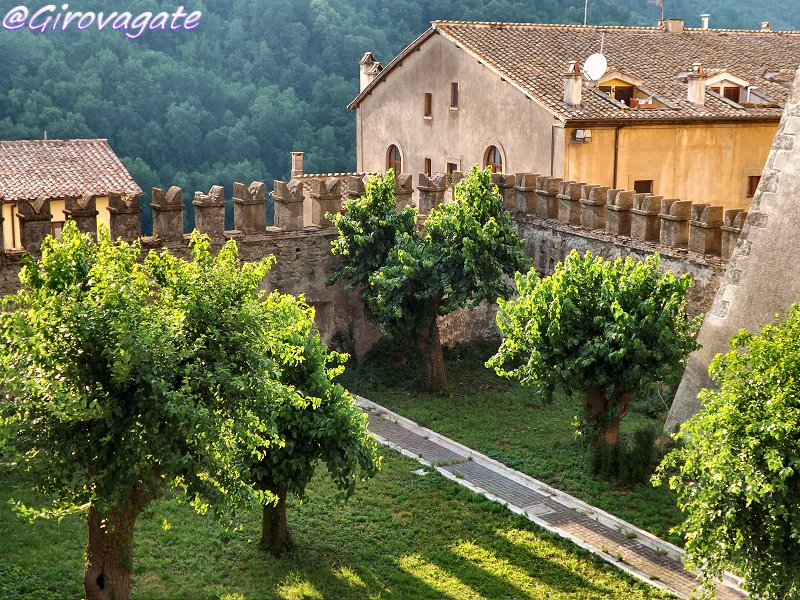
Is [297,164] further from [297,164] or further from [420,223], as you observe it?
[420,223]

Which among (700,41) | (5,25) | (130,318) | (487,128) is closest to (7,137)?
(5,25)

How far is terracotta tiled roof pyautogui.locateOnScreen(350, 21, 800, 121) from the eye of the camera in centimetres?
2439

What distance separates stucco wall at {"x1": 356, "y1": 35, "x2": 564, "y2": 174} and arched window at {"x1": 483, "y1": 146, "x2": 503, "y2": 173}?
16 centimetres

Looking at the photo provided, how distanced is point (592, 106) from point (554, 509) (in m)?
12.1

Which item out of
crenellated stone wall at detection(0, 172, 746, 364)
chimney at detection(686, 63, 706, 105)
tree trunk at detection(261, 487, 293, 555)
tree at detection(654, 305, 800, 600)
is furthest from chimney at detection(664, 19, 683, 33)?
tree trunk at detection(261, 487, 293, 555)

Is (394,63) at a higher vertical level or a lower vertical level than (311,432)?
higher

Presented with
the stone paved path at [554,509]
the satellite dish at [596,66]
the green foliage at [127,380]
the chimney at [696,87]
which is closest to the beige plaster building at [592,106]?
the chimney at [696,87]

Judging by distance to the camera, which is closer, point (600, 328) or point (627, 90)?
point (600, 328)

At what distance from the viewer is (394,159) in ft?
98.3

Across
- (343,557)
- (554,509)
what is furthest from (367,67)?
(343,557)

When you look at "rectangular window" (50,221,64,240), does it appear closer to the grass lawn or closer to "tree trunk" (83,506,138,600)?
the grass lawn

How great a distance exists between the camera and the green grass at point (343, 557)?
482 inches

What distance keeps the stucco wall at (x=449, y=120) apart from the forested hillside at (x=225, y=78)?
10328 millimetres

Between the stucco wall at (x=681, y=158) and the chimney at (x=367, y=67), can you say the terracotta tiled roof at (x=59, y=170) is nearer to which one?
the chimney at (x=367, y=67)
